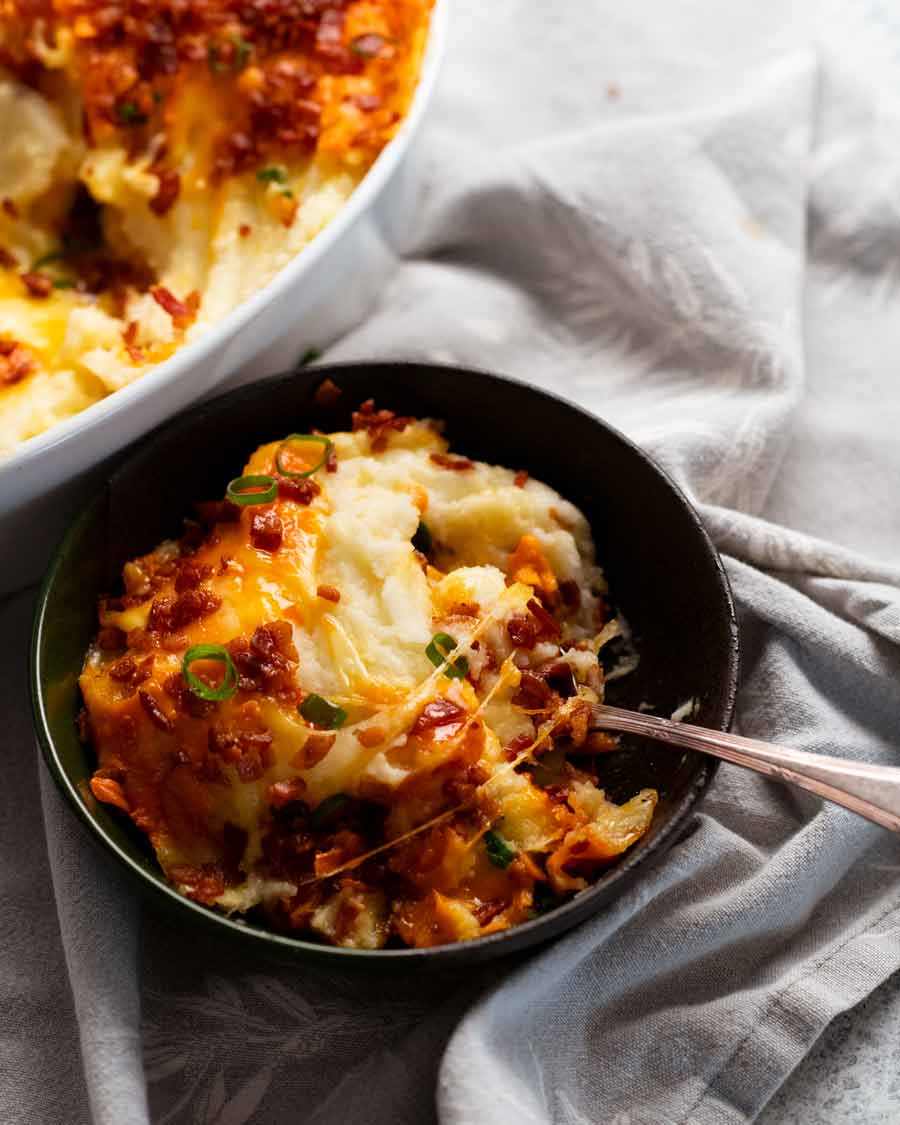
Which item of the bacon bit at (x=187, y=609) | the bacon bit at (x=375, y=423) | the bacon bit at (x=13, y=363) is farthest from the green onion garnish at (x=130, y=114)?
the bacon bit at (x=187, y=609)

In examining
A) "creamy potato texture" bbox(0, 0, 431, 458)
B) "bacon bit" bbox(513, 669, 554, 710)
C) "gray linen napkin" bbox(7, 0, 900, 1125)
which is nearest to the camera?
"gray linen napkin" bbox(7, 0, 900, 1125)

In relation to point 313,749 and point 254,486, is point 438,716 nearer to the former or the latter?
point 313,749

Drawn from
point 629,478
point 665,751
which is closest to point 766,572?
point 629,478

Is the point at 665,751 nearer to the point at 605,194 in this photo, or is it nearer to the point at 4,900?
the point at 4,900

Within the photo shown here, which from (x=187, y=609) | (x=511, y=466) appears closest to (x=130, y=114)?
(x=511, y=466)

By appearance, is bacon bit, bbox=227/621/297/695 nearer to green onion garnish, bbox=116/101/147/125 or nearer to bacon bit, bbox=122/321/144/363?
bacon bit, bbox=122/321/144/363

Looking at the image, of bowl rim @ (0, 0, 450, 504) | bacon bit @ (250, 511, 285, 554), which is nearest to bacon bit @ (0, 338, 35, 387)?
bowl rim @ (0, 0, 450, 504)
